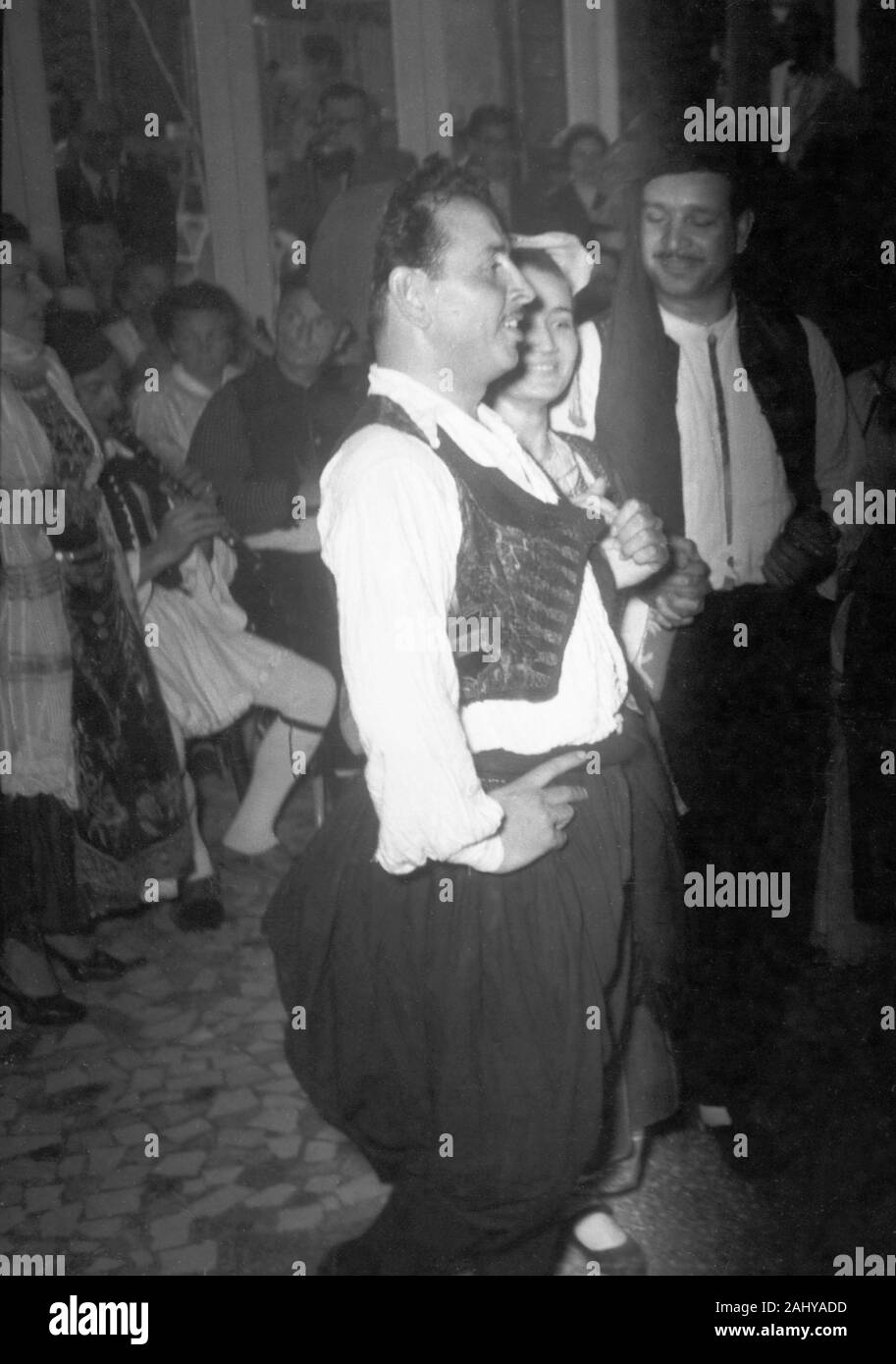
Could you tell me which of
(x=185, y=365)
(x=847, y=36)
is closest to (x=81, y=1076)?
(x=185, y=365)

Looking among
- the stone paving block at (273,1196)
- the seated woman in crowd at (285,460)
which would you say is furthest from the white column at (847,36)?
the stone paving block at (273,1196)

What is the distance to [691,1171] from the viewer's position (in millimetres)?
1668

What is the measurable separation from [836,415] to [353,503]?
1.03 metres

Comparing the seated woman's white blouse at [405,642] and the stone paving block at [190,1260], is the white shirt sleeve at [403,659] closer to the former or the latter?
the seated woman's white blouse at [405,642]

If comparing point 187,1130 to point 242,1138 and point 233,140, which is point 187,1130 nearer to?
point 242,1138

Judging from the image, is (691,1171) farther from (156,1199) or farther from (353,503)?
(353,503)

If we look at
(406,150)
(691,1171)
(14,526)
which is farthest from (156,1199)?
(406,150)

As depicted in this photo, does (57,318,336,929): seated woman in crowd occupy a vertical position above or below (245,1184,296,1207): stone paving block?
above

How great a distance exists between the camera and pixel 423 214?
107 cm

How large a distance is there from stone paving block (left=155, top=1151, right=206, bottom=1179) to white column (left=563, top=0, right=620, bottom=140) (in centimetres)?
146

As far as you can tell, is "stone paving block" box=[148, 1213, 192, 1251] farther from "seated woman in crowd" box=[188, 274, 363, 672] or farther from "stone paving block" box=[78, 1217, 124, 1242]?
"seated woman in crowd" box=[188, 274, 363, 672]

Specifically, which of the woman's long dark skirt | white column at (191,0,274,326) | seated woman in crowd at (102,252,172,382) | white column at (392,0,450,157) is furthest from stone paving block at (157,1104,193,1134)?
white column at (392,0,450,157)

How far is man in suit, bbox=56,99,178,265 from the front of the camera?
152cm
